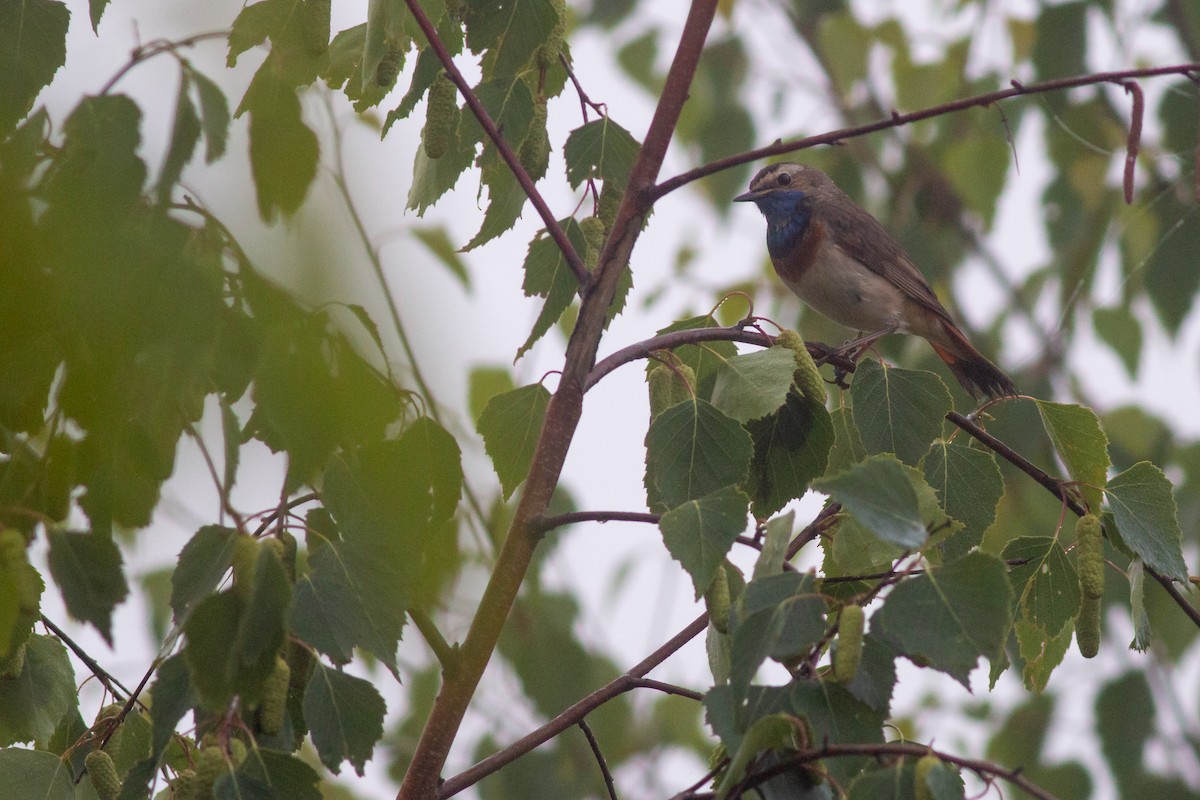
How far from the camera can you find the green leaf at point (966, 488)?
1817 mm

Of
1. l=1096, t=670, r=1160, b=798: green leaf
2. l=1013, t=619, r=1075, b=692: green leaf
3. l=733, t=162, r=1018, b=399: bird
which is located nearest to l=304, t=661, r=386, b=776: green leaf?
l=1013, t=619, r=1075, b=692: green leaf

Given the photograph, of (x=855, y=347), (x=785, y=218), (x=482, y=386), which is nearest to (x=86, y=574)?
(x=482, y=386)

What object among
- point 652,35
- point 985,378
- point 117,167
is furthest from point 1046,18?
point 117,167

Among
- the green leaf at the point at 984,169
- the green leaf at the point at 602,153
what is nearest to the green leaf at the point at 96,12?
the green leaf at the point at 602,153

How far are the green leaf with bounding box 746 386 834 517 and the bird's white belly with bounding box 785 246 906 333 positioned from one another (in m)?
2.57

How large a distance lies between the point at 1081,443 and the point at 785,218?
283 centimetres

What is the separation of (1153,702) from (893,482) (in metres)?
5.19

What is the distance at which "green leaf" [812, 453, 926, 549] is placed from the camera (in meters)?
1.39

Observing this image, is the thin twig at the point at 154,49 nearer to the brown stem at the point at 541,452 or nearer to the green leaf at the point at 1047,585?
the brown stem at the point at 541,452

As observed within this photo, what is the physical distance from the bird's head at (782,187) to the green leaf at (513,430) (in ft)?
9.45

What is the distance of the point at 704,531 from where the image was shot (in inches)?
58.5

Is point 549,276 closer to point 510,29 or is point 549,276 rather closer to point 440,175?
point 440,175

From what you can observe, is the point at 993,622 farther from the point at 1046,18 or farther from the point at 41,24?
the point at 1046,18

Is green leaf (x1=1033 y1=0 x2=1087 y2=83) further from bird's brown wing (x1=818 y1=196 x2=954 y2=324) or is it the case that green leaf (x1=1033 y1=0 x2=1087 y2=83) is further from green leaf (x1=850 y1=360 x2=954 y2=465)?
green leaf (x1=850 y1=360 x2=954 y2=465)
